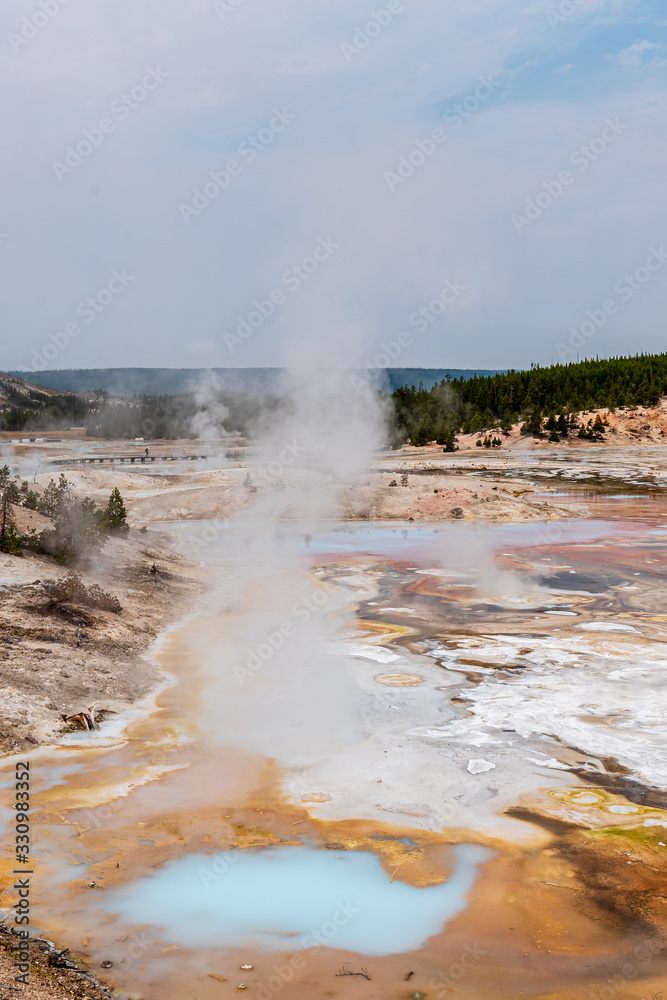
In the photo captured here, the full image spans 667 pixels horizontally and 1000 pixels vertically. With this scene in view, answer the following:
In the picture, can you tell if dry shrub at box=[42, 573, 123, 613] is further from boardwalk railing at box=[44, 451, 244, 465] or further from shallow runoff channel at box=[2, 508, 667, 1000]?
boardwalk railing at box=[44, 451, 244, 465]

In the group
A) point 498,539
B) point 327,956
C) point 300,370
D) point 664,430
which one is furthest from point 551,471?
point 327,956

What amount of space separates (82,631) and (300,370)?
27717 millimetres

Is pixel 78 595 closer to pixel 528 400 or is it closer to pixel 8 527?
pixel 8 527

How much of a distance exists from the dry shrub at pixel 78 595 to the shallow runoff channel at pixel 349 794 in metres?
1.16

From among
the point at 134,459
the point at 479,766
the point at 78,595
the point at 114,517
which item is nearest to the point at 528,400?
the point at 134,459

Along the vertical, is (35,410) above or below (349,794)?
above

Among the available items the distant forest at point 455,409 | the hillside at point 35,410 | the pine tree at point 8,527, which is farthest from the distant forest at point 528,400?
the pine tree at point 8,527

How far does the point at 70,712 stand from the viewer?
10.2 m

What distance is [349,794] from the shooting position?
26.2ft

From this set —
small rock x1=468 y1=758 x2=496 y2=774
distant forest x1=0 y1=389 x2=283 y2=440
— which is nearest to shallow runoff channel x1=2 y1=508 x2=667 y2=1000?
small rock x1=468 y1=758 x2=496 y2=774

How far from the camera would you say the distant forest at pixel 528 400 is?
7694 cm

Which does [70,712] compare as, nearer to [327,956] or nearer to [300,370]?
[327,956]

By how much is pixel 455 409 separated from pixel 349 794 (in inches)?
3348

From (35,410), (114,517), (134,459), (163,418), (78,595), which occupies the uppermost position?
(35,410)
